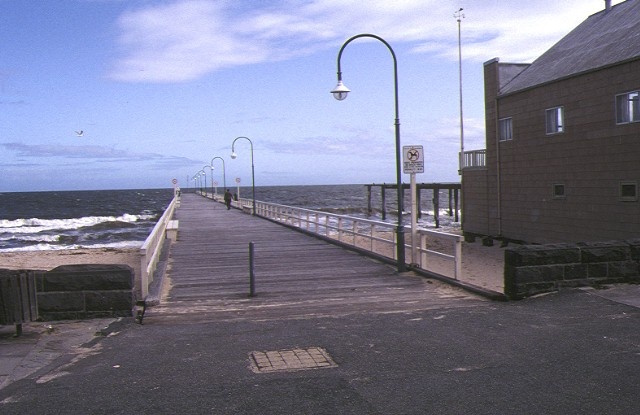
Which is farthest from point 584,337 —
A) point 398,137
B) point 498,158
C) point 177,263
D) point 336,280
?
point 498,158

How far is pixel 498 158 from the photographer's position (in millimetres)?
29422

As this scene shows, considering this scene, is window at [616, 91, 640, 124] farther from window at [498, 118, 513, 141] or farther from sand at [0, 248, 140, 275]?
sand at [0, 248, 140, 275]

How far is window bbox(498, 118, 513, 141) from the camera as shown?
28750 millimetres

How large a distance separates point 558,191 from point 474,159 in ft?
26.7

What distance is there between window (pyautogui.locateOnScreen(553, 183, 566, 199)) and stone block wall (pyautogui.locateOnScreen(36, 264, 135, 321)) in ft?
64.6

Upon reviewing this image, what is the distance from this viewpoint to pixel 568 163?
24.2 m

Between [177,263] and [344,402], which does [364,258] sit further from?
[344,402]

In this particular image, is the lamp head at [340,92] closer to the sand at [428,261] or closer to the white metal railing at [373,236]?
the white metal railing at [373,236]

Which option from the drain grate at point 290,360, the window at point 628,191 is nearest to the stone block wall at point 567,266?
the drain grate at point 290,360

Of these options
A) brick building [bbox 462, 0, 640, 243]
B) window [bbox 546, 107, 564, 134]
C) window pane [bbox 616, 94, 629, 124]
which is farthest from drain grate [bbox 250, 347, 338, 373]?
window [bbox 546, 107, 564, 134]

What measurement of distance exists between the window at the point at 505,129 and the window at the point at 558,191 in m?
Answer: 4.25

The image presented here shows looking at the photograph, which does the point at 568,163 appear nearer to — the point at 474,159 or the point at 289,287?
the point at 474,159

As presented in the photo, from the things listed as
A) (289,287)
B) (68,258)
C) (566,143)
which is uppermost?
(566,143)

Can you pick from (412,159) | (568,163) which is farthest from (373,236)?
(568,163)
